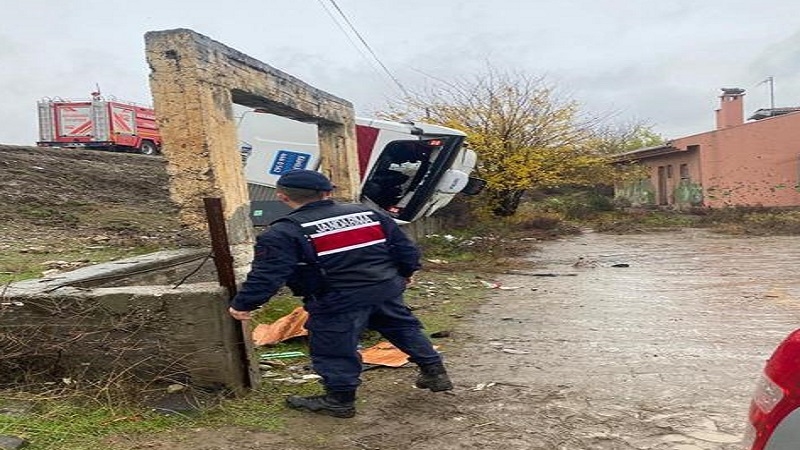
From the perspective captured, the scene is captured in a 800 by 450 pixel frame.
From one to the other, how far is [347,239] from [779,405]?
240cm

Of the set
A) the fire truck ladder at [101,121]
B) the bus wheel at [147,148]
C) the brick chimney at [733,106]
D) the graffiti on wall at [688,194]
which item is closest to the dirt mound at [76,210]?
the fire truck ladder at [101,121]

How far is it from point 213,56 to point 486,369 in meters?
3.23

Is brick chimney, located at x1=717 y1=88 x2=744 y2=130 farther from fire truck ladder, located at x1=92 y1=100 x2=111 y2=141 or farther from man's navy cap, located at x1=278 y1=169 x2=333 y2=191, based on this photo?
man's navy cap, located at x1=278 y1=169 x2=333 y2=191

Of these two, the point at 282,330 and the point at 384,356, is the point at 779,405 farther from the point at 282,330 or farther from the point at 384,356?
the point at 282,330

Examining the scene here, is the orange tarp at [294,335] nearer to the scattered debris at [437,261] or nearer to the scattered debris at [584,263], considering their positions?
the scattered debris at [437,261]

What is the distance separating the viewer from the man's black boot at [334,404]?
150 inches

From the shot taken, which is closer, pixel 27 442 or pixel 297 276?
pixel 27 442

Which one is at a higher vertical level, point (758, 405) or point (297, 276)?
point (297, 276)

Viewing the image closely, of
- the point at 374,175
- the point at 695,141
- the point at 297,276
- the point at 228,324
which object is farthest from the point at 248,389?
the point at 695,141

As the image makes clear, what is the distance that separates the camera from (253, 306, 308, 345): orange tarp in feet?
17.4

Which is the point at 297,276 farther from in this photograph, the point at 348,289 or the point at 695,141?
the point at 695,141


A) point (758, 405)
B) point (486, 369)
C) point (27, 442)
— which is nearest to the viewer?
point (758, 405)

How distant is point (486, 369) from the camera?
4.88m

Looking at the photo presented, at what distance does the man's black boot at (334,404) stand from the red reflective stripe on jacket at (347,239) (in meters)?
0.82
